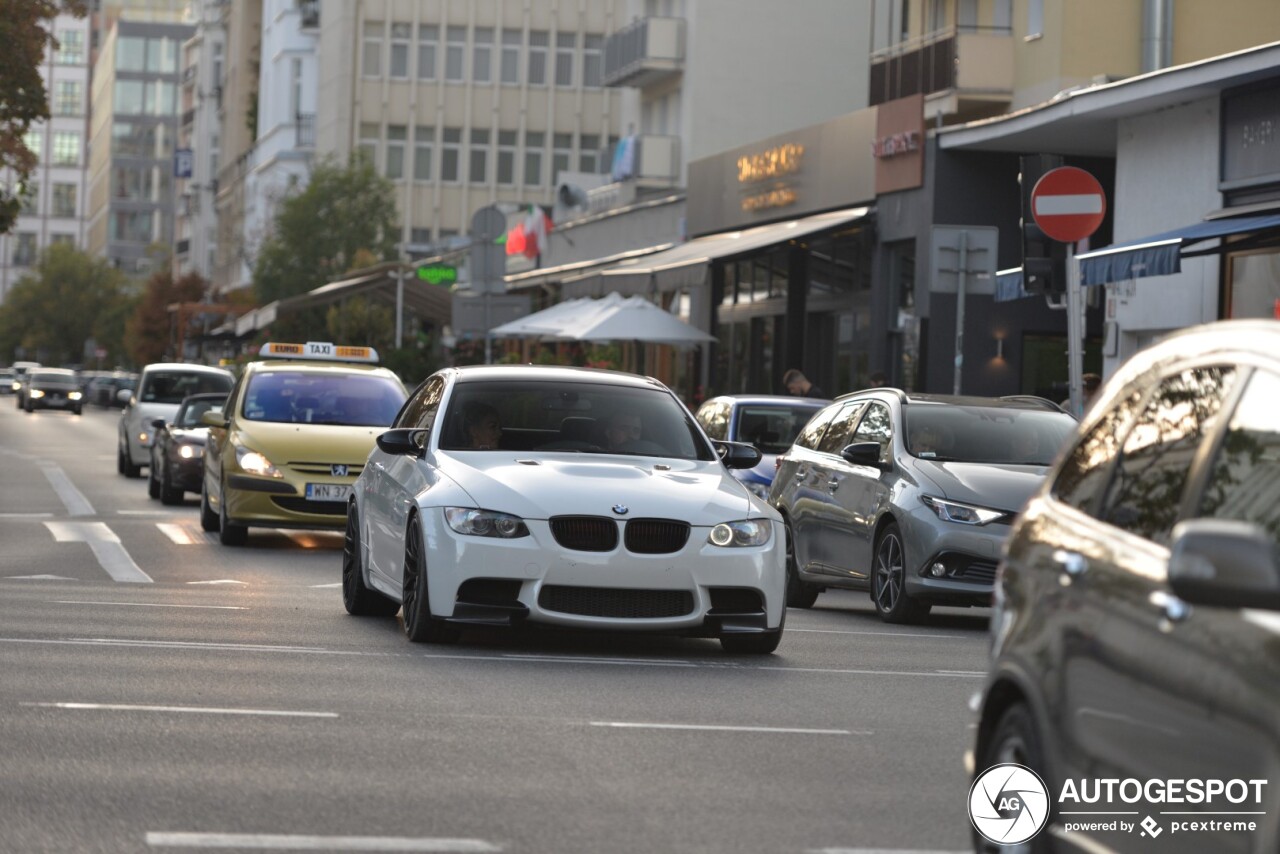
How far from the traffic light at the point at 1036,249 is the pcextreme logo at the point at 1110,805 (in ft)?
42.7

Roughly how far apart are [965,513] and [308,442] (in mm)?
7114

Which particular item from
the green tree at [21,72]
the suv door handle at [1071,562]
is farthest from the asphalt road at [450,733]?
the green tree at [21,72]

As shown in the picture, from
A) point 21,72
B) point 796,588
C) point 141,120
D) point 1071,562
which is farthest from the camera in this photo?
point 141,120

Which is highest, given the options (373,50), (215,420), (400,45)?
(400,45)

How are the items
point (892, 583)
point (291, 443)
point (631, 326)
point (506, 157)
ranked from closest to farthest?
point (892, 583)
point (291, 443)
point (631, 326)
point (506, 157)

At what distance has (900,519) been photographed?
15.7 m

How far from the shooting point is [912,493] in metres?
15.6

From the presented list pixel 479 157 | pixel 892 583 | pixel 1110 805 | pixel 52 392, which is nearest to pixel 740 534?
pixel 892 583

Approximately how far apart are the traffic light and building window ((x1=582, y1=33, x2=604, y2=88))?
252ft

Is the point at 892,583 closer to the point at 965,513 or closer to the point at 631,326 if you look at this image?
the point at 965,513

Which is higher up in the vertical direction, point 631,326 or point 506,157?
point 506,157

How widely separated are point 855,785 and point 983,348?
24760 mm

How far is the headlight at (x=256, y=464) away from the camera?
20297 mm

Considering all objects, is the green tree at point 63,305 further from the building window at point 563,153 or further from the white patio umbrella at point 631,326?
the white patio umbrella at point 631,326
